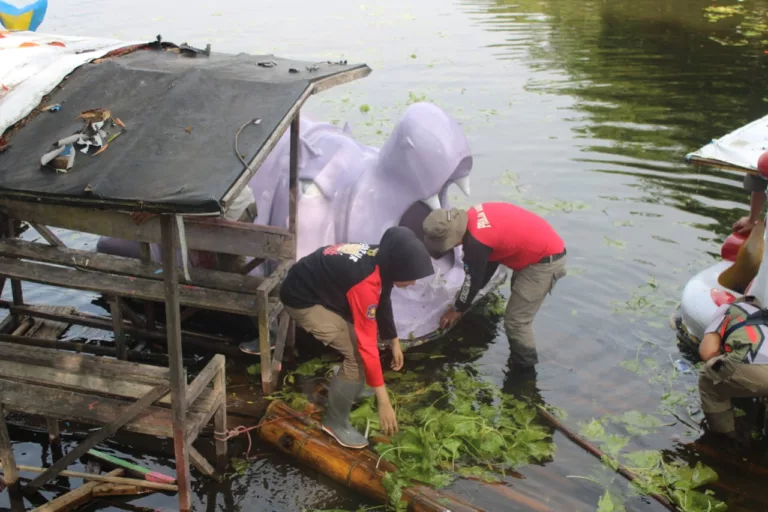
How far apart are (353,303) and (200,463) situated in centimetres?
181

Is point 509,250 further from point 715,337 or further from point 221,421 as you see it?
point 221,421

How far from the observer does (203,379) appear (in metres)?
5.75

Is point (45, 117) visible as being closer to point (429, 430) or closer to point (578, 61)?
point (429, 430)

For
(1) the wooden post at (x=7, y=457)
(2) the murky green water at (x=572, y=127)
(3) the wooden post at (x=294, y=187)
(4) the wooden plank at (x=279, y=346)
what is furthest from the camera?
(4) the wooden plank at (x=279, y=346)

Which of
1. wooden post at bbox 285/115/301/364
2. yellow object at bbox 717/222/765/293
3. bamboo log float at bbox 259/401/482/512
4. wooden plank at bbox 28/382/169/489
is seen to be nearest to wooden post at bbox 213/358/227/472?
bamboo log float at bbox 259/401/482/512

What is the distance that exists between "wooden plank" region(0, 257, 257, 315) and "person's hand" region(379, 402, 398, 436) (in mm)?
1691

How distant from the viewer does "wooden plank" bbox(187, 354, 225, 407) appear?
18.4ft

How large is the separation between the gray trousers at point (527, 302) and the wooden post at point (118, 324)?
12.8 feet

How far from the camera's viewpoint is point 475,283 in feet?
23.3

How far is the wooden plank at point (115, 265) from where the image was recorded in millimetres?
7152

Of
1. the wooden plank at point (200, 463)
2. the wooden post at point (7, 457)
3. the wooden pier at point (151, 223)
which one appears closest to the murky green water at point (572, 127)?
the wooden plank at point (200, 463)

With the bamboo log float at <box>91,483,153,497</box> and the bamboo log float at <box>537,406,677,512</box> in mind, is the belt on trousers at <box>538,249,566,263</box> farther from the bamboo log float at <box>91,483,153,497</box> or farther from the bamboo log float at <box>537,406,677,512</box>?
the bamboo log float at <box>91,483,153,497</box>

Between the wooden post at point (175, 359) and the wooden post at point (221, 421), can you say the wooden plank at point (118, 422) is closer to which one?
the wooden post at point (175, 359)

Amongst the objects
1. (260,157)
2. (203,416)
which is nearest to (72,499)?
(203,416)
